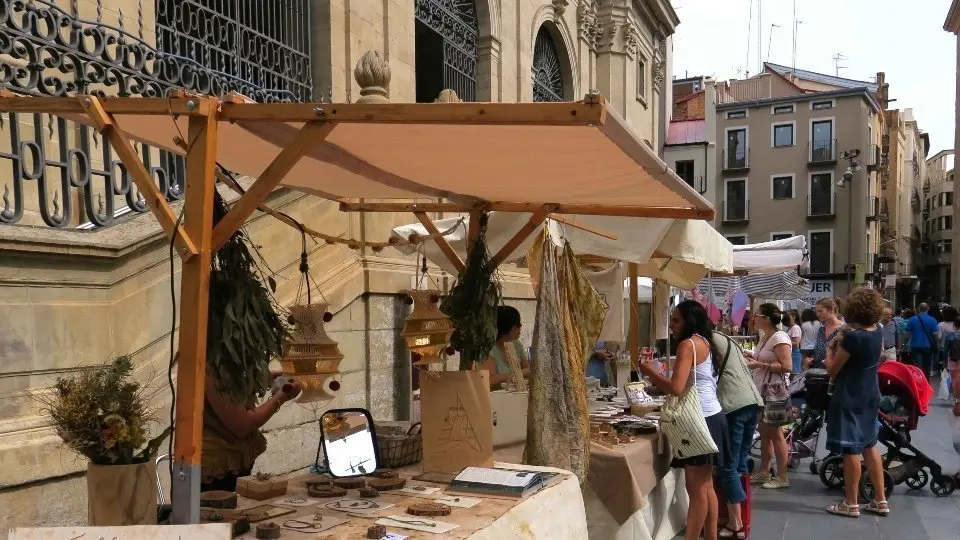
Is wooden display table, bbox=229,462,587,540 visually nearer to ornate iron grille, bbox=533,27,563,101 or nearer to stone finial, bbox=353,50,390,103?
stone finial, bbox=353,50,390,103

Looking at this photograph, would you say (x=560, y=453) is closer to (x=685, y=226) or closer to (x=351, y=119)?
(x=685, y=226)

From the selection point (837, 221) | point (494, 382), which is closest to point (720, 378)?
point (494, 382)

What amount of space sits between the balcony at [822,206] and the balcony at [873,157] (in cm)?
277

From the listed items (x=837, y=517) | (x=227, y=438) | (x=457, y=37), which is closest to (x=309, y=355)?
(x=227, y=438)

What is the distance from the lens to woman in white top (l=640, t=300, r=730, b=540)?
4965 mm

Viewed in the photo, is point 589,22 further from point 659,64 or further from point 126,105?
point 126,105

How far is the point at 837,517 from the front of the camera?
655 cm

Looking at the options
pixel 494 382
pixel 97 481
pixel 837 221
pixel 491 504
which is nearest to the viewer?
pixel 97 481

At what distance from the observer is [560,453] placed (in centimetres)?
429

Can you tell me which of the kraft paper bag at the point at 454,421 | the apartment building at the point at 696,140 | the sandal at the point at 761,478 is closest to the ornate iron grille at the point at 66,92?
the kraft paper bag at the point at 454,421

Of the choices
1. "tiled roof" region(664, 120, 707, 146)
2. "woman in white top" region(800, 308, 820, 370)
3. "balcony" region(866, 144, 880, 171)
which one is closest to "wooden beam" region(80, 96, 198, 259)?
"woman in white top" region(800, 308, 820, 370)

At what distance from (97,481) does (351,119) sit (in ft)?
4.67

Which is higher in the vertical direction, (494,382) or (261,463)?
(494,382)

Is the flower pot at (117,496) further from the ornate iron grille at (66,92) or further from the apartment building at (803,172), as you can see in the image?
the apartment building at (803,172)
